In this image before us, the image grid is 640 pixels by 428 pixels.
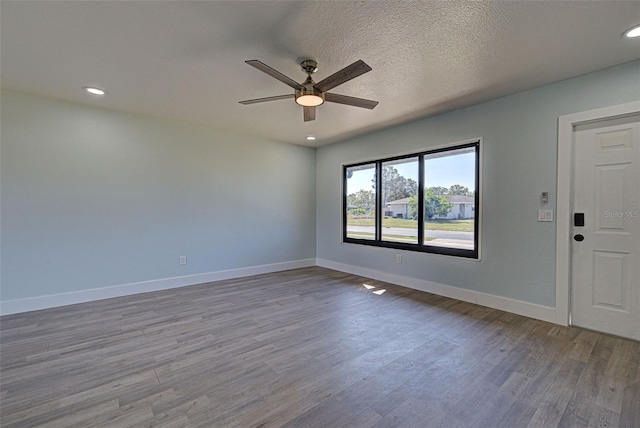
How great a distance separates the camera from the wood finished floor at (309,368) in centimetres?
162

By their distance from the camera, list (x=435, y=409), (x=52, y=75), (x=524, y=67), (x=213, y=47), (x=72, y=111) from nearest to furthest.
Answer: (x=435, y=409) → (x=213, y=47) → (x=524, y=67) → (x=52, y=75) → (x=72, y=111)

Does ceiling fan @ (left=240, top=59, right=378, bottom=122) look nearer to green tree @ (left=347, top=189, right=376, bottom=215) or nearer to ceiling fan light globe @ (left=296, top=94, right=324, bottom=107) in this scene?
ceiling fan light globe @ (left=296, top=94, right=324, bottom=107)

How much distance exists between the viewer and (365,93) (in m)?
3.15

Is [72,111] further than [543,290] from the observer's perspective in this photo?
Yes

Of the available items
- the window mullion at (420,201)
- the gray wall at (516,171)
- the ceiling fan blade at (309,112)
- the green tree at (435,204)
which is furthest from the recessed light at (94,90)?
the green tree at (435,204)

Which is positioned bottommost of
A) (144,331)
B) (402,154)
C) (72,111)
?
(144,331)

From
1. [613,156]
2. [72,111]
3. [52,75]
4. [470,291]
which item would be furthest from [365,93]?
[72,111]

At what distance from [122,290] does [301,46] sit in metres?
3.85

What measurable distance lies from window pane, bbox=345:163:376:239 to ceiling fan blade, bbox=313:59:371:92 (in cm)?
276

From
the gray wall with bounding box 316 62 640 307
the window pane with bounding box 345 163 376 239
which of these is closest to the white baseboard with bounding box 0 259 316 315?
the window pane with bounding box 345 163 376 239

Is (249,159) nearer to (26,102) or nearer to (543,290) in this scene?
(26,102)

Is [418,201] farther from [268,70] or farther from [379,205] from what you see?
[268,70]

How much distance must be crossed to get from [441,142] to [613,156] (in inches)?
67.2

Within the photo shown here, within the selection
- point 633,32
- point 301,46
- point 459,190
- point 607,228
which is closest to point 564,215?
point 607,228
